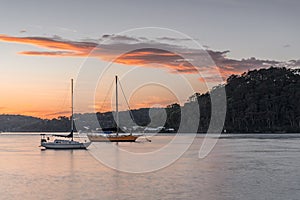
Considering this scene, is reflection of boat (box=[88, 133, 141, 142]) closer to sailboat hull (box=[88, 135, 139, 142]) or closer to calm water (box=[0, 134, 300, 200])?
sailboat hull (box=[88, 135, 139, 142])

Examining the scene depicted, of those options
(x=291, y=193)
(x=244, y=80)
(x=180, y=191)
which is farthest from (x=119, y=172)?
(x=244, y=80)

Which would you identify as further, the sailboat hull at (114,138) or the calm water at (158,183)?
the sailboat hull at (114,138)

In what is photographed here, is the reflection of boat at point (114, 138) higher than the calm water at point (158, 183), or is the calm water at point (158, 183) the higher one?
the reflection of boat at point (114, 138)

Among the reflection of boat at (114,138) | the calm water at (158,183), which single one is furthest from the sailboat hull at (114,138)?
the calm water at (158,183)

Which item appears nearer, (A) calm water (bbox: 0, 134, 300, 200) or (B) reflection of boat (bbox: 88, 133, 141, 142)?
(A) calm water (bbox: 0, 134, 300, 200)

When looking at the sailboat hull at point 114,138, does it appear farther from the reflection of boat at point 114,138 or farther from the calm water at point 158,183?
the calm water at point 158,183

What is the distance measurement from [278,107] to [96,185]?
137860 millimetres

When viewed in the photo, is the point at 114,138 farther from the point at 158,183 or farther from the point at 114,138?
the point at 158,183

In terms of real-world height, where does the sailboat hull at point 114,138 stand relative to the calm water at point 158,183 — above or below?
above

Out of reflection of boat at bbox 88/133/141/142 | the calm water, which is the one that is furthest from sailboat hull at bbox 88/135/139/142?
the calm water

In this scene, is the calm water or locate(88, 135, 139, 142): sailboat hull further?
locate(88, 135, 139, 142): sailboat hull

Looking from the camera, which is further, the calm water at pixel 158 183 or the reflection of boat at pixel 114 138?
the reflection of boat at pixel 114 138

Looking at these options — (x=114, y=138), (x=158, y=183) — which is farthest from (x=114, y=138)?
(x=158, y=183)

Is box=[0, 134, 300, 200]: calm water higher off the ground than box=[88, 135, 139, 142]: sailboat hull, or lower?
lower
